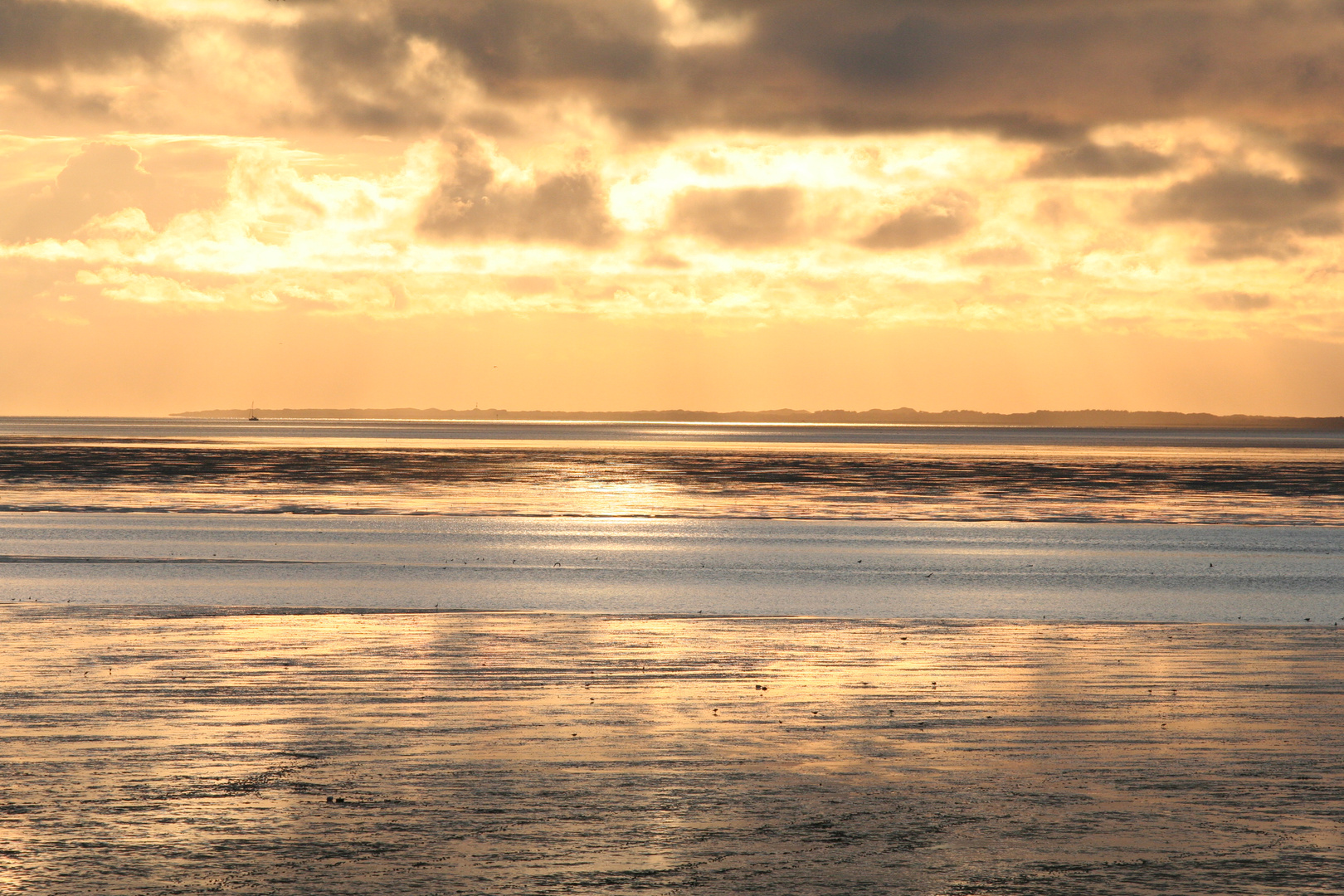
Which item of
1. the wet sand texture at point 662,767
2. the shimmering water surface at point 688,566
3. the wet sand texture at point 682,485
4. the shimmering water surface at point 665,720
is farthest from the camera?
the wet sand texture at point 682,485

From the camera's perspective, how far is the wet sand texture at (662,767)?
866cm

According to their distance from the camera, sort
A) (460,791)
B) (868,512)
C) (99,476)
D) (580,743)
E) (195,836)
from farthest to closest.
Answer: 1. (99,476)
2. (868,512)
3. (580,743)
4. (460,791)
5. (195,836)

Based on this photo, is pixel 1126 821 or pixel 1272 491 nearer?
pixel 1126 821

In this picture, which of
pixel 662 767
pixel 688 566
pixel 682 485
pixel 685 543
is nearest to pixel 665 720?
pixel 662 767

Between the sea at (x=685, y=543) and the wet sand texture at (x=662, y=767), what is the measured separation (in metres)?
5.98

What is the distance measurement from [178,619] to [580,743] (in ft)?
36.4

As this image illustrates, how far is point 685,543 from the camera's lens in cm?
3884

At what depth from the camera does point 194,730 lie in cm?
1255

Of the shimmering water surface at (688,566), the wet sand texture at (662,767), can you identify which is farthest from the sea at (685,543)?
the wet sand texture at (662,767)

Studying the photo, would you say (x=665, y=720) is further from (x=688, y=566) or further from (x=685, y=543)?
(x=685, y=543)

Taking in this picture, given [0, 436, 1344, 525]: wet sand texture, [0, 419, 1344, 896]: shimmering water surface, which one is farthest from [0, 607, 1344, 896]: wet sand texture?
[0, 436, 1344, 525]: wet sand texture

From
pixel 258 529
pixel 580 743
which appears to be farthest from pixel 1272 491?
pixel 580 743

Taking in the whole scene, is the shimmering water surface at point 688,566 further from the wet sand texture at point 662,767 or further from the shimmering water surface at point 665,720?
the wet sand texture at point 662,767

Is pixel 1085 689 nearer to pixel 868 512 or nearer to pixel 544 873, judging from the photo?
pixel 544 873
